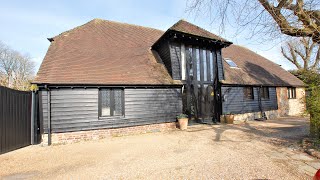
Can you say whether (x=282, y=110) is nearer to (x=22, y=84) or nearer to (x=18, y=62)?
(x=22, y=84)

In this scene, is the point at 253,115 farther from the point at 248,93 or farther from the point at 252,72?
the point at 252,72

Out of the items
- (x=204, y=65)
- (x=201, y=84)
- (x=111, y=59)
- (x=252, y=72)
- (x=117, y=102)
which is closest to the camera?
(x=117, y=102)

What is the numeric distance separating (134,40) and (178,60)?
402cm

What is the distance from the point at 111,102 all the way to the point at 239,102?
9.04 meters

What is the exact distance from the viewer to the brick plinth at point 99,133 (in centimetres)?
767

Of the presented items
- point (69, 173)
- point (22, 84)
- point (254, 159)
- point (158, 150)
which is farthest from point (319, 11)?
point (22, 84)

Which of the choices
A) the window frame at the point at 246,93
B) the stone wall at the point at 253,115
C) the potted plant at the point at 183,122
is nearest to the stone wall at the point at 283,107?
the stone wall at the point at 253,115

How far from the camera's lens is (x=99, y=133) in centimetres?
840

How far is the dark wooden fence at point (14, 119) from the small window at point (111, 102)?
295 centimetres

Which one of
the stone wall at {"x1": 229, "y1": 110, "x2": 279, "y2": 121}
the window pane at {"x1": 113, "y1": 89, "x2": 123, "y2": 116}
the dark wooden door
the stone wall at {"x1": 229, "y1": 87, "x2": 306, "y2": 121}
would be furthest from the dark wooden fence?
the stone wall at {"x1": 229, "y1": 87, "x2": 306, "y2": 121}

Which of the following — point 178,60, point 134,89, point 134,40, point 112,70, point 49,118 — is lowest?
point 49,118

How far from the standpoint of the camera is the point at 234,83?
40.7 feet

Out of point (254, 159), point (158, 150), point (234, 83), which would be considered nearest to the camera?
point (254, 159)

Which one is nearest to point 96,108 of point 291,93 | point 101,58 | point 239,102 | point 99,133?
point 99,133
